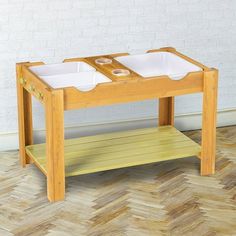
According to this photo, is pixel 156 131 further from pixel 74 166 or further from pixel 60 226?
pixel 60 226

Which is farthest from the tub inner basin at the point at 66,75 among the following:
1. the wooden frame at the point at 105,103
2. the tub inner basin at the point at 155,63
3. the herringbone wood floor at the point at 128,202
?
the herringbone wood floor at the point at 128,202

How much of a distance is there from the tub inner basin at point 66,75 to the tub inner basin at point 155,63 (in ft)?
0.72

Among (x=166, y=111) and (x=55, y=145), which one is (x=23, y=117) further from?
(x=166, y=111)

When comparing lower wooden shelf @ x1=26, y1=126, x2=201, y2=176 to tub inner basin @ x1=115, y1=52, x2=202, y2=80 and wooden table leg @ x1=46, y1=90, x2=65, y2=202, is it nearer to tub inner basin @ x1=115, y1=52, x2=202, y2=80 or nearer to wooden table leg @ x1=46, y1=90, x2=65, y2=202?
wooden table leg @ x1=46, y1=90, x2=65, y2=202

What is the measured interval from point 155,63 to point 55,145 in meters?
0.77

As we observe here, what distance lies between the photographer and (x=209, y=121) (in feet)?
11.1

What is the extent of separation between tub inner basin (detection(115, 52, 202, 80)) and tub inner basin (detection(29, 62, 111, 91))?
221 mm

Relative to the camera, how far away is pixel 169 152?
3.46 metres

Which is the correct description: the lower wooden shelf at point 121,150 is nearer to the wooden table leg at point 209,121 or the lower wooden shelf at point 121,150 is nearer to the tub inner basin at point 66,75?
the wooden table leg at point 209,121

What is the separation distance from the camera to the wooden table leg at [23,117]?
3.42 m

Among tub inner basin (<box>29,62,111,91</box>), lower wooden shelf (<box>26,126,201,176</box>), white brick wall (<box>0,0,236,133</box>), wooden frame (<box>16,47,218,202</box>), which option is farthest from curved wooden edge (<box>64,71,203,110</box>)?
white brick wall (<box>0,0,236,133</box>)

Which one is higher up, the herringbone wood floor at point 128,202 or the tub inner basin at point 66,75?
the tub inner basin at point 66,75

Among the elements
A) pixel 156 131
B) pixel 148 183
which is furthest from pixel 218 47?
pixel 148 183

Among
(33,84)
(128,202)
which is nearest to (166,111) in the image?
(128,202)
